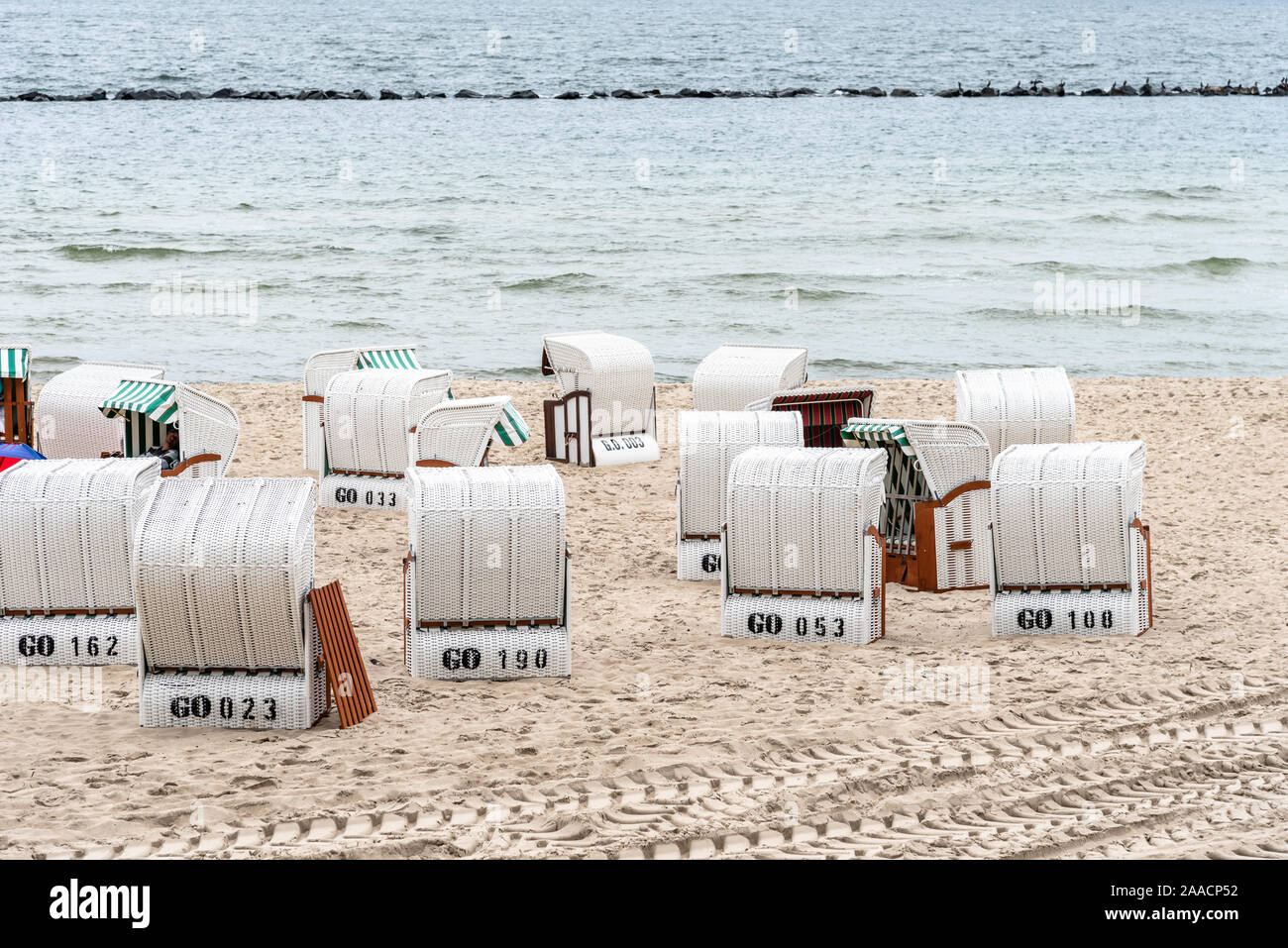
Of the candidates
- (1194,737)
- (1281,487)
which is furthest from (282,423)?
(1194,737)

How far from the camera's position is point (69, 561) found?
969 centimetres

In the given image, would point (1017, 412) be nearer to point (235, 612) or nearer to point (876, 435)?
point (876, 435)

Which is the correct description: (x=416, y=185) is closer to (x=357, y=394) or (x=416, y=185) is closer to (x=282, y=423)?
(x=282, y=423)

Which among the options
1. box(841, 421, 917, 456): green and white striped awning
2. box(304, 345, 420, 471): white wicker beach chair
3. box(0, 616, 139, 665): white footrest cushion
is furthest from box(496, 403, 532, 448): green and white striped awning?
box(0, 616, 139, 665): white footrest cushion

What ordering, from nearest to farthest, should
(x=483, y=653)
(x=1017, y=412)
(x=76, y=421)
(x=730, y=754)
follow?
(x=730, y=754) < (x=483, y=653) < (x=1017, y=412) < (x=76, y=421)

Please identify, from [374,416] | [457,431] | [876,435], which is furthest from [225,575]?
[374,416]

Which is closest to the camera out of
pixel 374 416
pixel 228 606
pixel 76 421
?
pixel 228 606

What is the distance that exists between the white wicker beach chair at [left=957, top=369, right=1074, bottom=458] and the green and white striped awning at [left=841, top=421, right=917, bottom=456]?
1.13 m

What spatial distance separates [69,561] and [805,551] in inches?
185

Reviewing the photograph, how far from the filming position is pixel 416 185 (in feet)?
164

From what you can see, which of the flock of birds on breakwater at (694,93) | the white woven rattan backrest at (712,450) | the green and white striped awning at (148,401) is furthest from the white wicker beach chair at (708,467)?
the flock of birds on breakwater at (694,93)

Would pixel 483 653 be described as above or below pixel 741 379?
below

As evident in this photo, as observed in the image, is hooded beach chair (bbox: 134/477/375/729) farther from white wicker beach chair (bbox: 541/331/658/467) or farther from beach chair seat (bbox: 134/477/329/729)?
white wicker beach chair (bbox: 541/331/658/467)
